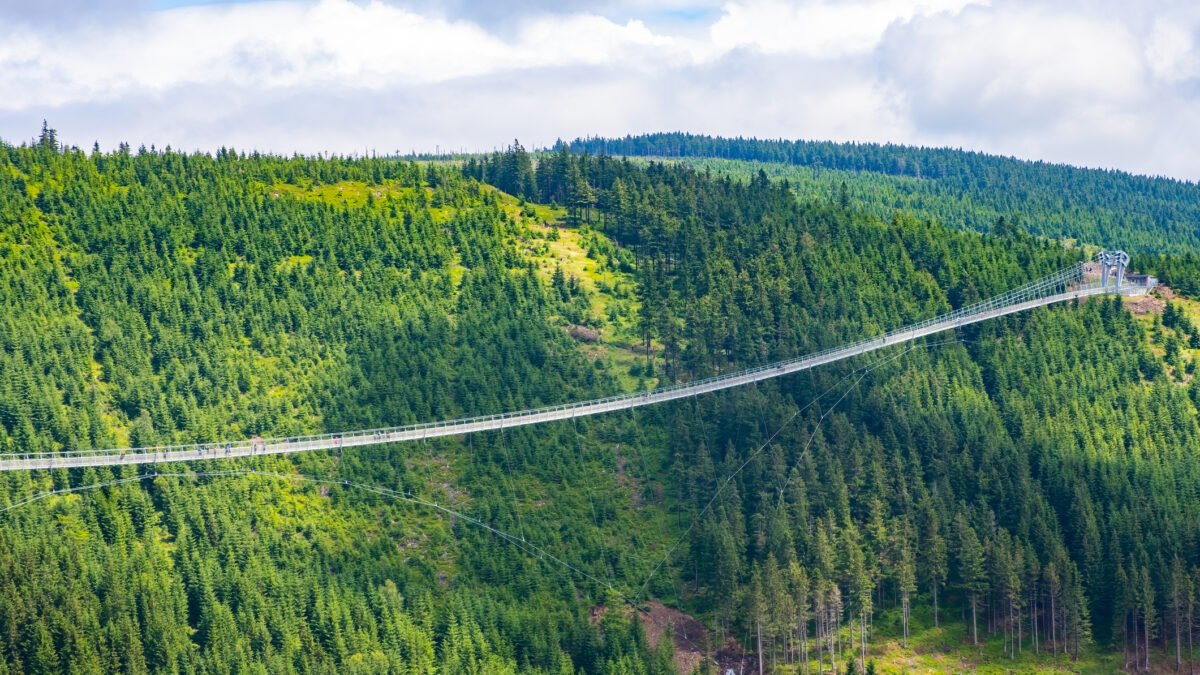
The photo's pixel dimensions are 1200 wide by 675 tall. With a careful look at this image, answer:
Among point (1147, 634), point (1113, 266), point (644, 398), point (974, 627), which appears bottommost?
point (974, 627)

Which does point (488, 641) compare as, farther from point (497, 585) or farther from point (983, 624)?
point (983, 624)

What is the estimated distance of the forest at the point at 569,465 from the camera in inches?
4850

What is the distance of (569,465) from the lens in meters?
147

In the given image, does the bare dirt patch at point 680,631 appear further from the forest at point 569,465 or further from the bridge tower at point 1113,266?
the bridge tower at point 1113,266

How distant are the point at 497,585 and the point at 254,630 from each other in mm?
22255

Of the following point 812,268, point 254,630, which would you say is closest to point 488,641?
point 254,630

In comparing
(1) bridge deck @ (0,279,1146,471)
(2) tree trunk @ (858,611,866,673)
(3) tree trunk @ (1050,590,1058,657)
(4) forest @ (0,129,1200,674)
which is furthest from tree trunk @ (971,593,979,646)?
(1) bridge deck @ (0,279,1146,471)

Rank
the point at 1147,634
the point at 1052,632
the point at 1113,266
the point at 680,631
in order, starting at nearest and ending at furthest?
the point at 1147,634
the point at 1052,632
the point at 680,631
the point at 1113,266

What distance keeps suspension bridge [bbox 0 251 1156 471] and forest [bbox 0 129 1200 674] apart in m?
1.84

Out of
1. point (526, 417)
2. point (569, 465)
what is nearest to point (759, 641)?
point (569, 465)

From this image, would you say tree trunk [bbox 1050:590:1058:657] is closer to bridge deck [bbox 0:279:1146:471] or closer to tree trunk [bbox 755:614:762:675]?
tree trunk [bbox 755:614:762:675]

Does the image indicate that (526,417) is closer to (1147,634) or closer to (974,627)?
(974,627)

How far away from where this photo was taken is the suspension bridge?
130m

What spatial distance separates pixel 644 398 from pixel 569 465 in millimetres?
9841
